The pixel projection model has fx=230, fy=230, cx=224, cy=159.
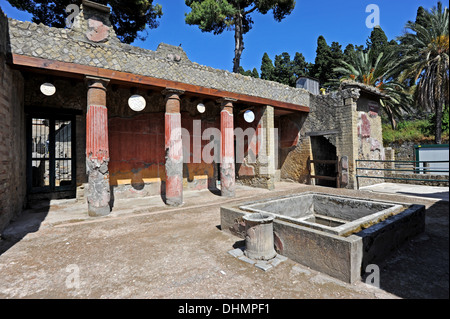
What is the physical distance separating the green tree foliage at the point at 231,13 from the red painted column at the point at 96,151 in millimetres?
11515

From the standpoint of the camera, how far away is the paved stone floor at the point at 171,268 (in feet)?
7.72

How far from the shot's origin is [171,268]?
2.98 metres

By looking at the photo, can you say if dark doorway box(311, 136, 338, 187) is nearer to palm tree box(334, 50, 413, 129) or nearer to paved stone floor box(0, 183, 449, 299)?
paved stone floor box(0, 183, 449, 299)

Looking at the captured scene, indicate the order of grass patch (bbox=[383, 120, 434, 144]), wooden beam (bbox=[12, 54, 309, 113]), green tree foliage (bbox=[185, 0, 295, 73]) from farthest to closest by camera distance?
grass patch (bbox=[383, 120, 434, 144]), green tree foliage (bbox=[185, 0, 295, 73]), wooden beam (bbox=[12, 54, 309, 113])

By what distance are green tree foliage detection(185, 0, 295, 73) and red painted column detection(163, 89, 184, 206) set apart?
1035 cm

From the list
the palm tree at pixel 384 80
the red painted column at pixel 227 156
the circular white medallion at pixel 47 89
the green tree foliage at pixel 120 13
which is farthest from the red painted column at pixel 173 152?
the palm tree at pixel 384 80

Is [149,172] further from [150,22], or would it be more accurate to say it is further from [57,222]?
[150,22]

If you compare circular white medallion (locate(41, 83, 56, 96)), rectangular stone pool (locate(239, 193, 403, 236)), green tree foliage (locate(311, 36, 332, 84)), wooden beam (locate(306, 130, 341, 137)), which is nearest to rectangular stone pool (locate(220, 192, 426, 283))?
rectangular stone pool (locate(239, 193, 403, 236))

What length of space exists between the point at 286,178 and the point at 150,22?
12.3 metres

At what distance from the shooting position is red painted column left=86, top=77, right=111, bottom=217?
5812mm

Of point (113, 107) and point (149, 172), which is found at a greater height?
point (113, 107)

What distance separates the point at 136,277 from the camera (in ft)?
9.13
